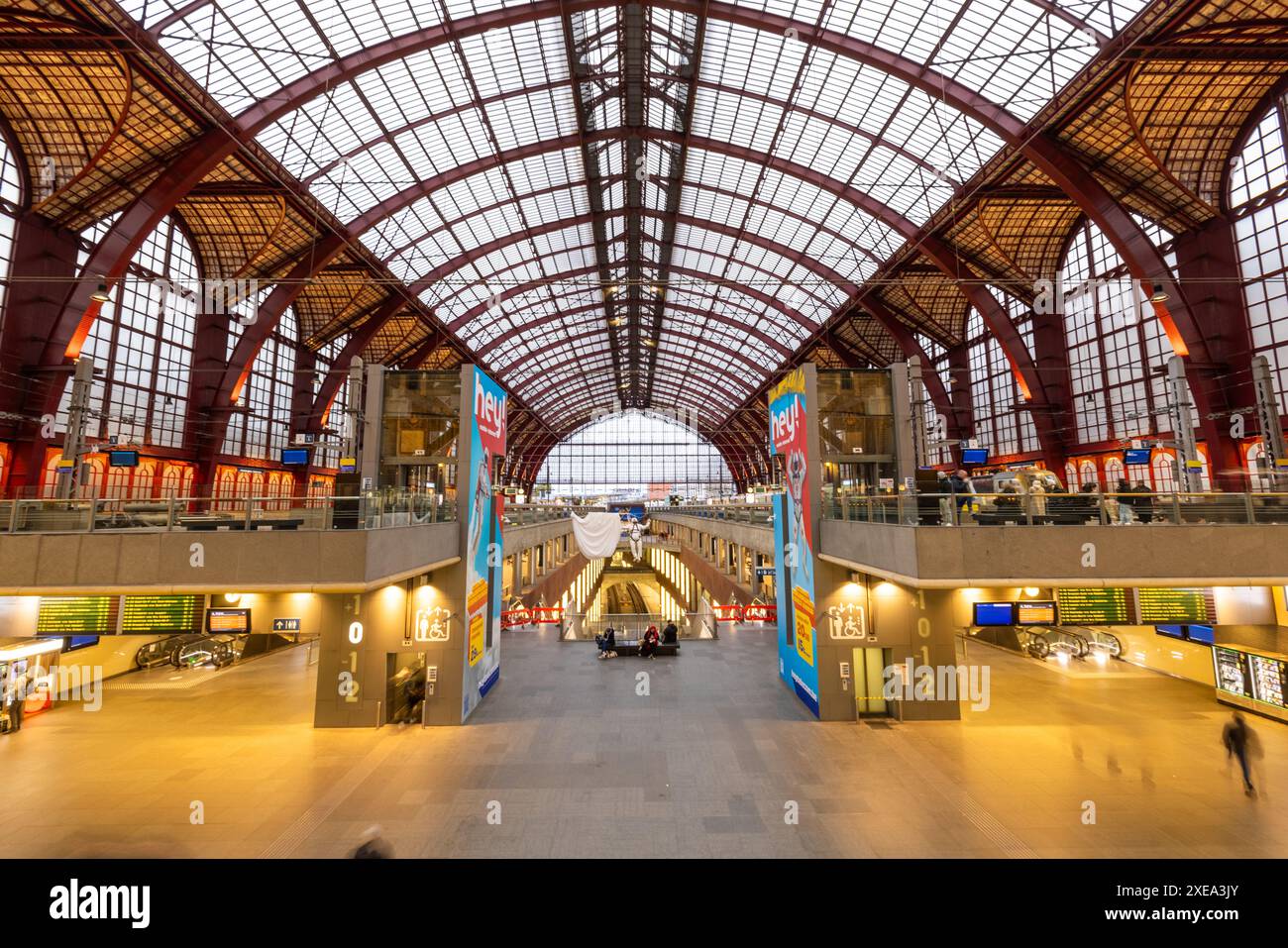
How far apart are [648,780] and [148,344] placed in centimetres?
3137

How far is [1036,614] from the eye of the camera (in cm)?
1096

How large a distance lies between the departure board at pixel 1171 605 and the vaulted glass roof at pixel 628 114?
16.2 meters

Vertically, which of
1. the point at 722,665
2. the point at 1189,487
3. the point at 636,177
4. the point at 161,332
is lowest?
the point at 722,665

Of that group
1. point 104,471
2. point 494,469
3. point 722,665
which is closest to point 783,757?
point 722,665

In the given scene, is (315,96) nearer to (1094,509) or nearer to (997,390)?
(1094,509)

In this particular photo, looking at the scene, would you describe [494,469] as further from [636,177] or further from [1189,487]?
[636,177]

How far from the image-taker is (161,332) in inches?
1069

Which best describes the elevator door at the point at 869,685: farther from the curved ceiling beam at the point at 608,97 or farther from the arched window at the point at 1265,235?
the curved ceiling beam at the point at 608,97

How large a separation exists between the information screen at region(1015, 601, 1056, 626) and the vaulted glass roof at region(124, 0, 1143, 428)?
16726 millimetres

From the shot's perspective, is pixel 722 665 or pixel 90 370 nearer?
pixel 90 370

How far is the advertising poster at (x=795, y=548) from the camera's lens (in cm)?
1325

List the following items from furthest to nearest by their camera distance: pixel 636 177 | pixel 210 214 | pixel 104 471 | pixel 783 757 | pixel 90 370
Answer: pixel 636 177, pixel 210 214, pixel 104 471, pixel 90 370, pixel 783 757

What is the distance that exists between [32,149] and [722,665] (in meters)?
30.2

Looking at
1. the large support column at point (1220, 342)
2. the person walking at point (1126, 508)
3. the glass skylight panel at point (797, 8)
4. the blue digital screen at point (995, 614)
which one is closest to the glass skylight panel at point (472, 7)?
the glass skylight panel at point (797, 8)
